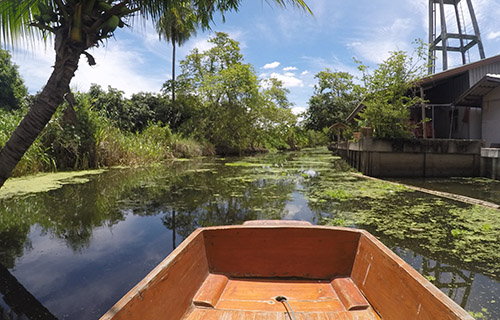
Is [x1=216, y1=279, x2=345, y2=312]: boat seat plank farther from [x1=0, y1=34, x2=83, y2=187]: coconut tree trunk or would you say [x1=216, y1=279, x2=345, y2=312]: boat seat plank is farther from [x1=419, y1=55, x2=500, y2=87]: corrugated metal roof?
[x1=419, y1=55, x2=500, y2=87]: corrugated metal roof

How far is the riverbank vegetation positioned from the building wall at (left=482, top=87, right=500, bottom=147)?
13171 millimetres

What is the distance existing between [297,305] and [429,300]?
764 mm

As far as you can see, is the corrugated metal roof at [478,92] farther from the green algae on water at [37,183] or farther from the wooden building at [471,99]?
the green algae on water at [37,183]

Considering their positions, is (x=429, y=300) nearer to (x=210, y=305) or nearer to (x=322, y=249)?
(x=322, y=249)

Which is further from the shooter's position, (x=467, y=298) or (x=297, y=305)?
(x=467, y=298)

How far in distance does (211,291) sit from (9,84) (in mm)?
28682

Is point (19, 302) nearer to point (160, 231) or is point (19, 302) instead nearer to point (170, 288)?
point (170, 288)

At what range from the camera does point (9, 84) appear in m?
22.4

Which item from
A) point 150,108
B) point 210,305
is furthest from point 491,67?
point 150,108

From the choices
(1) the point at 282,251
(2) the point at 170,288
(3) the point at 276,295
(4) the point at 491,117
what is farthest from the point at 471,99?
(2) the point at 170,288

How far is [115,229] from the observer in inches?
150

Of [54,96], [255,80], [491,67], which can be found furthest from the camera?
[255,80]

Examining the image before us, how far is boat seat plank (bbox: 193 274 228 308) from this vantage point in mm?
1755

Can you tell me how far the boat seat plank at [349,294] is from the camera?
170 cm
